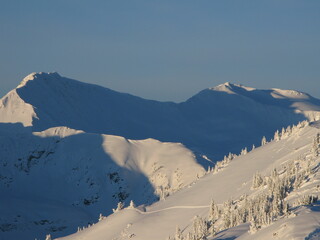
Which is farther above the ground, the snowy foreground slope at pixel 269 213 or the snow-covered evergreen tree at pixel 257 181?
the snow-covered evergreen tree at pixel 257 181

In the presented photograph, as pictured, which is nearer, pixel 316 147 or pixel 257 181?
pixel 257 181

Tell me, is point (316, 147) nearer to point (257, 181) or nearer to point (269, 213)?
point (257, 181)

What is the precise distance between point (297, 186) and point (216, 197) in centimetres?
5351

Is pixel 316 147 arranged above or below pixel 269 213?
above

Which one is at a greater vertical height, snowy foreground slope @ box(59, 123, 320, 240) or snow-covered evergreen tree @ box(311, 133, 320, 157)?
snow-covered evergreen tree @ box(311, 133, 320, 157)

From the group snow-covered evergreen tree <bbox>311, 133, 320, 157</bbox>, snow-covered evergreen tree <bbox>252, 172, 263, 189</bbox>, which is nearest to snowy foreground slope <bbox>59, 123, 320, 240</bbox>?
snow-covered evergreen tree <bbox>311, 133, 320, 157</bbox>

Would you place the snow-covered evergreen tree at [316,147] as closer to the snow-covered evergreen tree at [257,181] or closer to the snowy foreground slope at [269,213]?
the snowy foreground slope at [269,213]

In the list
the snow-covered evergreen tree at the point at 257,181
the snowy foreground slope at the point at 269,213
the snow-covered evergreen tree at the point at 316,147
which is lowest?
the snowy foreground slope at the point at 269,213

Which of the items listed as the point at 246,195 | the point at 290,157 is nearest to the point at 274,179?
the point at 246,195

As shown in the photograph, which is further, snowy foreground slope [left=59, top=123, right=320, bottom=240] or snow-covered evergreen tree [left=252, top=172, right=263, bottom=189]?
snow-covered evergreen tree [left=252, top=172, right=263, bottom=189]

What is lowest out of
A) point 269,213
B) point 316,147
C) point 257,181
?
point 269,213

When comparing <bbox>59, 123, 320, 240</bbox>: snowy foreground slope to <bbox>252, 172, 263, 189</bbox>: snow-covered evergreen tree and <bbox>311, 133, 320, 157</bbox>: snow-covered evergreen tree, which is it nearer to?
<bbox>311, 133, 320, 157</bbox>: snow-covered evergreen tree

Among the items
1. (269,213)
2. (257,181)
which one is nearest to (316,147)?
(257,181)

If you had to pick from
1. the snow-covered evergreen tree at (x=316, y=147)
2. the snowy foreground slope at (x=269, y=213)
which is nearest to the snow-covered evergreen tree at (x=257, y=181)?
the snowy foreground slope at (x=269, y=213)
